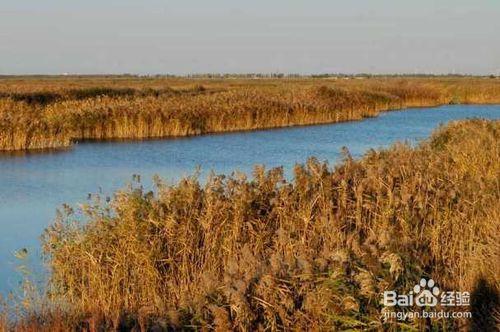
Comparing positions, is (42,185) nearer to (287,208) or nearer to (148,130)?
(287,208)

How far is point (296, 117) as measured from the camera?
119 feet

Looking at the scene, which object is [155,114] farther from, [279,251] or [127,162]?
[279,251]

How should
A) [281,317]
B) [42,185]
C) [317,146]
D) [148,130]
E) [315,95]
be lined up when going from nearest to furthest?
[281,317] < [42,185] < [317,146] < [148,130] < [315,95]

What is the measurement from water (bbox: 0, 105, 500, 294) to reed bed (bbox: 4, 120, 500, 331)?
1.66 meters

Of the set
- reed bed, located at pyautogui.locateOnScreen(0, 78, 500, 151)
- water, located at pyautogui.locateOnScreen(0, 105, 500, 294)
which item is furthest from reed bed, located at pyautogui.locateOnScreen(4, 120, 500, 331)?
reed bed, located at pyautogui.locateOnScreen(0, 78, 500, 151)

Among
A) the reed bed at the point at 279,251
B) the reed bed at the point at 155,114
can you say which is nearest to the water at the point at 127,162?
the reed bed at the point at 155,114

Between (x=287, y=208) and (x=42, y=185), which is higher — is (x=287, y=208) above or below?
above

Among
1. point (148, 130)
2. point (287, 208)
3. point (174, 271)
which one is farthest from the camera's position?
point (148, 130)

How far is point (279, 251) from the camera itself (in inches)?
294

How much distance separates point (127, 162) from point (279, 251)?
48.1ft

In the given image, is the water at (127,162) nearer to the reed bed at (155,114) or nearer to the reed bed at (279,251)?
the reed bed at (155,114)

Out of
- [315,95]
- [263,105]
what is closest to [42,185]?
[263,105]

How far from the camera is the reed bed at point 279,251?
5.52 m

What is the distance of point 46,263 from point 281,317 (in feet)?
12.6
